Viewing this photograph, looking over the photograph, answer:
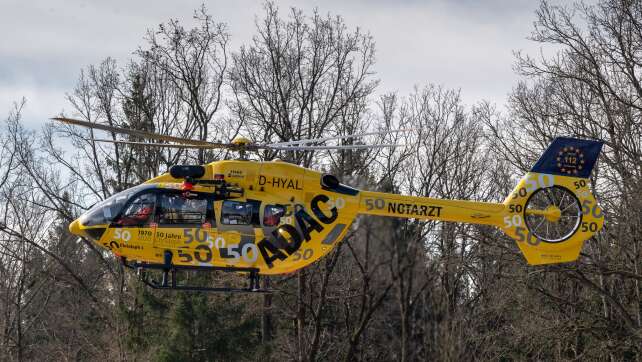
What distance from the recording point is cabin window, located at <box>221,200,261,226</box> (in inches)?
583

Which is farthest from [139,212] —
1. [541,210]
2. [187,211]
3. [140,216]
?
[541,210]

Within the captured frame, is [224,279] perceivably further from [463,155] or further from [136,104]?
[463,155]

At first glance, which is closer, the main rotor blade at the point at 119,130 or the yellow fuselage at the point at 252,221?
the main rotor blade at the point at 119,130

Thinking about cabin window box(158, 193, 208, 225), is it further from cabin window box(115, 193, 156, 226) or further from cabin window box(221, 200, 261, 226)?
cabin window box(221, 200, 261, 226)

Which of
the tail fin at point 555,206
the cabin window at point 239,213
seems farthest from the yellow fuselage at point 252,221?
the tail fin at point 555,206

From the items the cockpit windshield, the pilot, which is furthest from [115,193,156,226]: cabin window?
the cockpit windshield

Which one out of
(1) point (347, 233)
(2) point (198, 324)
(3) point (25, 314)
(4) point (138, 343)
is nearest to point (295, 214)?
(1) point (347, 233)

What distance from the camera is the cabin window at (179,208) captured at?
585 inches

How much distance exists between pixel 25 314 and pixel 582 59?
3296 centimetres

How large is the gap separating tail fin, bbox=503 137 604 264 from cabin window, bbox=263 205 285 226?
4.96 meters

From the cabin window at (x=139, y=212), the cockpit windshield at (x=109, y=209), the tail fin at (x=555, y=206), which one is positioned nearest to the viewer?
the cabin window at (x=139, y=212)

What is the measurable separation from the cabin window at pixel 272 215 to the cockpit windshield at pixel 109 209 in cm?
245

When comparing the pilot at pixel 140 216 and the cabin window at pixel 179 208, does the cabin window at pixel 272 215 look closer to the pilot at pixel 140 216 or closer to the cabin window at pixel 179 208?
the cabin window at pixel 179 208

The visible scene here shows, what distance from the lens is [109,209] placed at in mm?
15242
